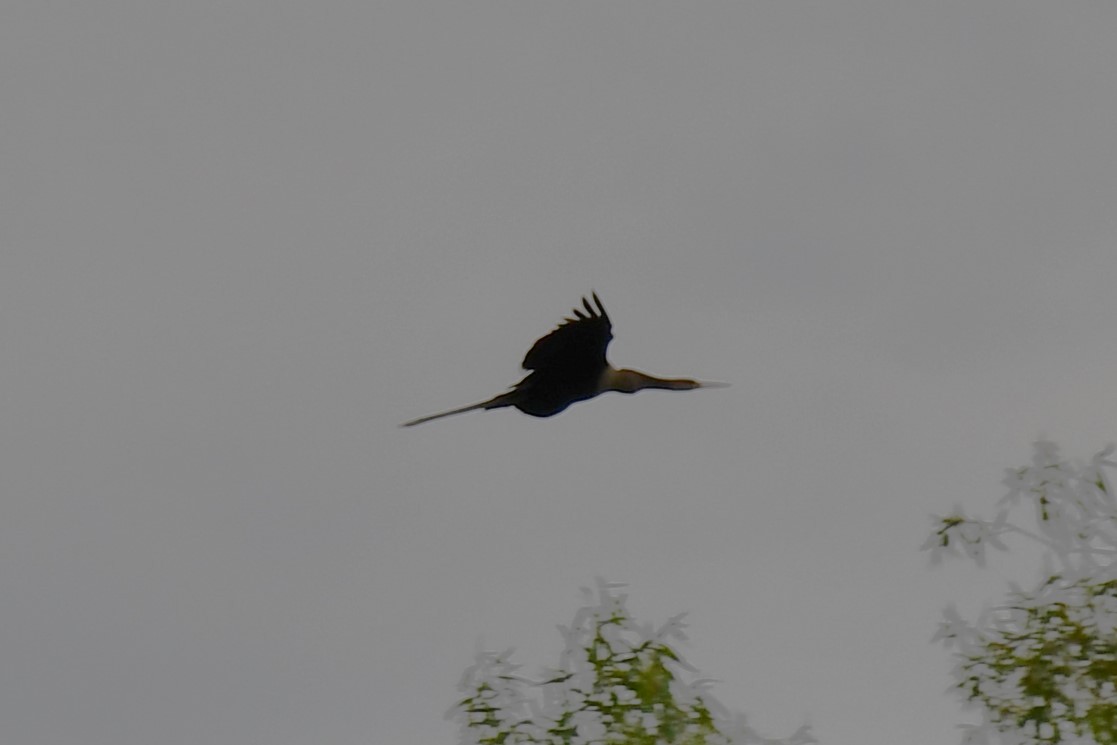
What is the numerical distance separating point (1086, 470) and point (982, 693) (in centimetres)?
130

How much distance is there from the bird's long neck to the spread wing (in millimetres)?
364

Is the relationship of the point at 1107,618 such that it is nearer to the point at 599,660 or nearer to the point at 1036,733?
the point at 1036,733

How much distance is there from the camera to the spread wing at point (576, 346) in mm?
16234

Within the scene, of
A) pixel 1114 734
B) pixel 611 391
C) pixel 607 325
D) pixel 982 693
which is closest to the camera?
pixel 1114 734

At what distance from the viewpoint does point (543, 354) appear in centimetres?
1645

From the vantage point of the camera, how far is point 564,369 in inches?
653

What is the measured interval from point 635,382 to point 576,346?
5.21ft

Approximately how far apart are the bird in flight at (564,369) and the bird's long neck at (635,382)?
0.11ft

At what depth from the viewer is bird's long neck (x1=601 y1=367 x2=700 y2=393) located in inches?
676

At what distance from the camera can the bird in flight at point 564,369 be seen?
53.4 feet

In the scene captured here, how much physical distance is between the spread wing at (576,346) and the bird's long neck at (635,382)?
0.36 meters

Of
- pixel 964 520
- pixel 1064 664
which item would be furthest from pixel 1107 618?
pixel 964 520

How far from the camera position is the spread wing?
16234mm

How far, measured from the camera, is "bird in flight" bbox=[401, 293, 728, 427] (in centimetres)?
1628
